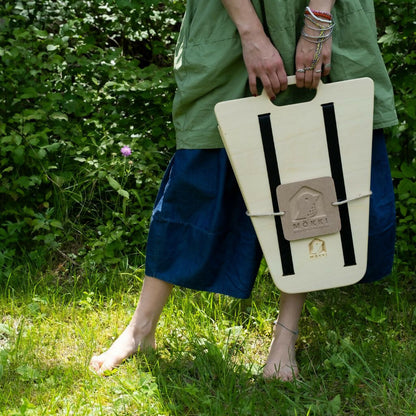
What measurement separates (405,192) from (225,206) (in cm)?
95

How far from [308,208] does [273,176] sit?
0.14 m

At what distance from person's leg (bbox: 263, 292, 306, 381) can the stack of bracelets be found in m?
0.78

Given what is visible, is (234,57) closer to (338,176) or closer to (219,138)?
(219,138)

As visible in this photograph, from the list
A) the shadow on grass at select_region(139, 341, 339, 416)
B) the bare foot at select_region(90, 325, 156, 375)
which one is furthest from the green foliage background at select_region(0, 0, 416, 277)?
the shadow on grass at select_region(139, 341, 339, 416)

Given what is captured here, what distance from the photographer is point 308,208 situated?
193 centimetres

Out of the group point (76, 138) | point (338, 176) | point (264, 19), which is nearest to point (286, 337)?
point (338, 176)

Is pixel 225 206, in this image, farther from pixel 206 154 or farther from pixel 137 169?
pixel 137 169

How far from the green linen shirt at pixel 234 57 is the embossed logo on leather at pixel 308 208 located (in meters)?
0.25

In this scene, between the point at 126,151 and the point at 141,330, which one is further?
the point at 126,151

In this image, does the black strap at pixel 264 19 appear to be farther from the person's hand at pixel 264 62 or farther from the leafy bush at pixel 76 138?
the leafy bush at pixel 76 138

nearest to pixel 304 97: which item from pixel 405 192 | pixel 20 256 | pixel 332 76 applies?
pixel 332 76

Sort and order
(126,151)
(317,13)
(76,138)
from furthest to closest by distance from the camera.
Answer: (76,138)
(126,151)
(317,13)

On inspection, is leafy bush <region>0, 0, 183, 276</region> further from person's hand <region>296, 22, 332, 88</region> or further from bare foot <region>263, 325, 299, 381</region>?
person's hand <region>296, 22, 332, 88</region>

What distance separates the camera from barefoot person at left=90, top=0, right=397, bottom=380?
1.85 metres
